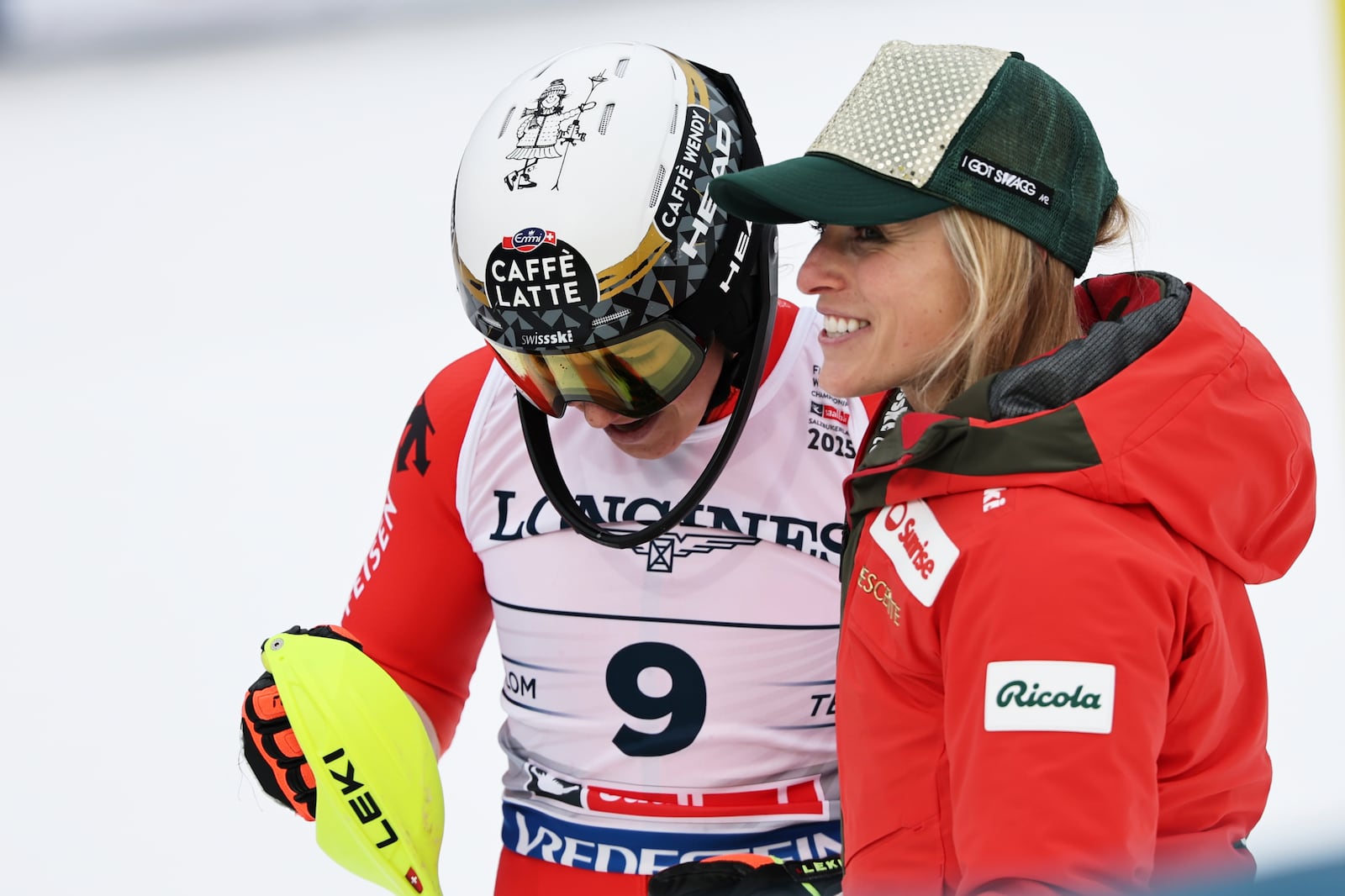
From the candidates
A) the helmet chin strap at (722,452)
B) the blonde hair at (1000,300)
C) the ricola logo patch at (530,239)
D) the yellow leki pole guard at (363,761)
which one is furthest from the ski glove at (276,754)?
the blonde hair at (1000,300)

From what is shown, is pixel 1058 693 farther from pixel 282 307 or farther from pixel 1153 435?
pixel 282 307

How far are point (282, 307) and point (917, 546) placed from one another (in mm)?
3581

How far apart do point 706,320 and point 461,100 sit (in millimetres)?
3709

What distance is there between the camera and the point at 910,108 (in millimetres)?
1225

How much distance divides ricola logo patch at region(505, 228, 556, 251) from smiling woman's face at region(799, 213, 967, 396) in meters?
0.31

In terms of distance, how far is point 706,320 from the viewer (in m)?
1.60

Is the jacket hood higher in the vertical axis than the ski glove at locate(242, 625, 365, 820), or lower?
higher

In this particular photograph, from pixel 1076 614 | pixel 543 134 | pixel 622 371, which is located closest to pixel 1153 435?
pixel 1076 614

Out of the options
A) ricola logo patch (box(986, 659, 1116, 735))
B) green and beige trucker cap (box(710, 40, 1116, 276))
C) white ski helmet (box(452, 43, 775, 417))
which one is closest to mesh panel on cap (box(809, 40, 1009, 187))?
green and beige trucker cap (box(710, 40, 1116, 276))

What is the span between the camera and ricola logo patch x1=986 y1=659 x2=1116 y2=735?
3.30 feet

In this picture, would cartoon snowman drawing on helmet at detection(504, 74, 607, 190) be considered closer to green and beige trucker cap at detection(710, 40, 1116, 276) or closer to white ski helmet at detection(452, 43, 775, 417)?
white ski helmet at detection(452, 43, 775, 417)

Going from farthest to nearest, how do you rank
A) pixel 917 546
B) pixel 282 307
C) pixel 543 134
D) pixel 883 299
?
pixel 282 307 < pixel 543 134 < pixel 883 299 < pixel 917 546

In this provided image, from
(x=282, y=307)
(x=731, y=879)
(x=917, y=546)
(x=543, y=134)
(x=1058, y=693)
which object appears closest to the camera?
(x=1058, y=693)

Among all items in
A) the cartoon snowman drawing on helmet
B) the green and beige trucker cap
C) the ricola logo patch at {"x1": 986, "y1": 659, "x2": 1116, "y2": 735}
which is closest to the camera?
the ricola logo patch at {"x1": 986, "y1": 659, "x2": 1116, "y2": 735}
